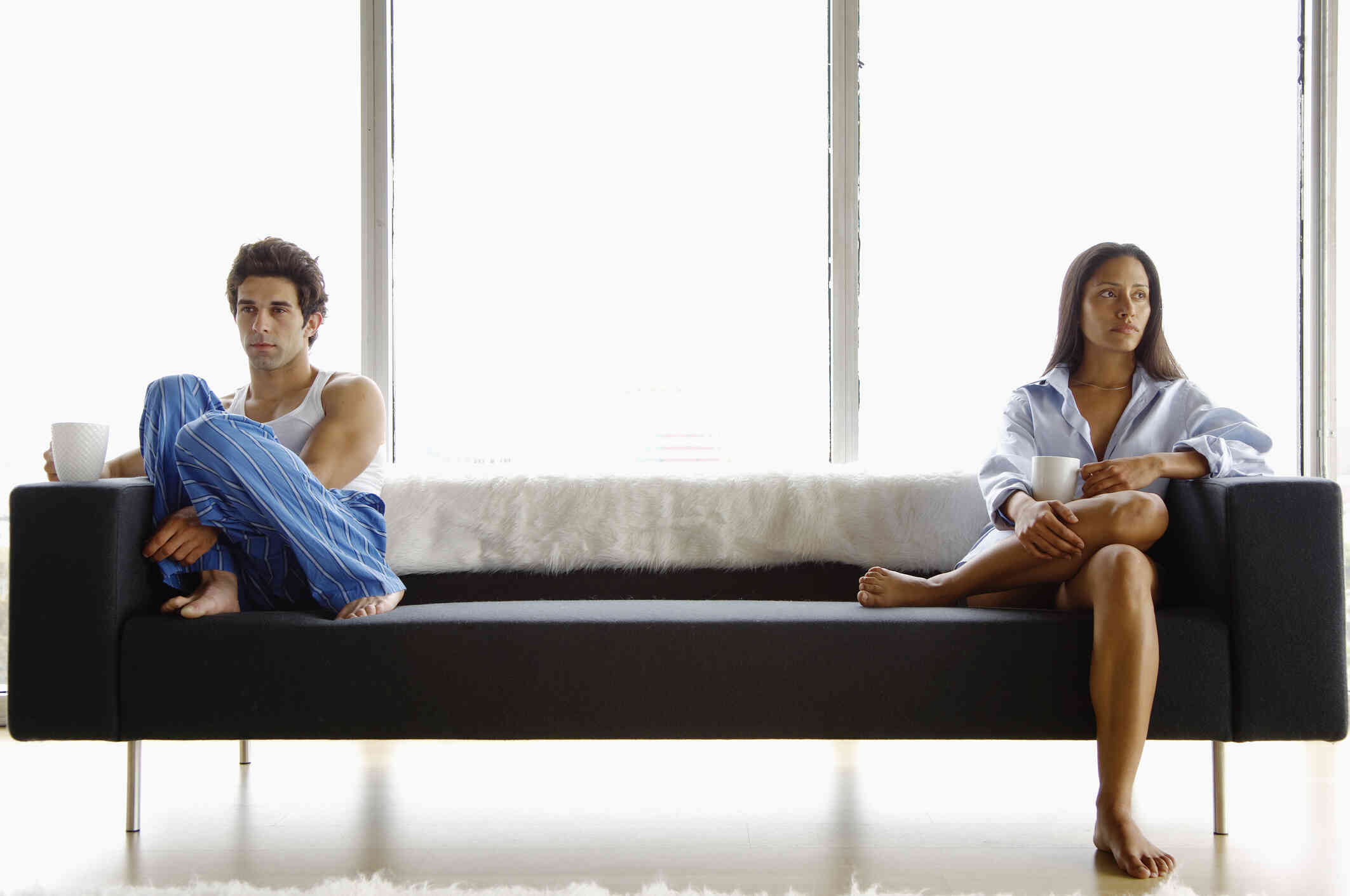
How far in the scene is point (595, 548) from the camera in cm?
213

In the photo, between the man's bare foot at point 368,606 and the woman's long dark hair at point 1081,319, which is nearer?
the man's bare foot at point 368,606

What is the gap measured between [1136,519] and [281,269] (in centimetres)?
171

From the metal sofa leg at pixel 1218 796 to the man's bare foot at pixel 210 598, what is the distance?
172cm

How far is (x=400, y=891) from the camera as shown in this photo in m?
1.42

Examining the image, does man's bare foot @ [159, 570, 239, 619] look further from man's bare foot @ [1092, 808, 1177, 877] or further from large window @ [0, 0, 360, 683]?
man's bare foot @ [1092, 808, 1177, 877]

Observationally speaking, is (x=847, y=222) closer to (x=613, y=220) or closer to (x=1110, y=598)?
(x=613, y=220)

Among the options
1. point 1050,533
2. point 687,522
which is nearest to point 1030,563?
point 1050,533

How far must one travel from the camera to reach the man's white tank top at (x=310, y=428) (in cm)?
202

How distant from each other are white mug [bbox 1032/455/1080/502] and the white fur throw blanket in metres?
0.38

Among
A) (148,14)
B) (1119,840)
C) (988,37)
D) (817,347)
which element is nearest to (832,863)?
(1119,840)

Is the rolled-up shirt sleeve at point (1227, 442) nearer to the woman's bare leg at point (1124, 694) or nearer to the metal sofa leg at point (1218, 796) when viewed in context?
the woman's bare leg at point (1124, 694)

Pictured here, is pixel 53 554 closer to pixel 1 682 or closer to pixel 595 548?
pixel 595 548

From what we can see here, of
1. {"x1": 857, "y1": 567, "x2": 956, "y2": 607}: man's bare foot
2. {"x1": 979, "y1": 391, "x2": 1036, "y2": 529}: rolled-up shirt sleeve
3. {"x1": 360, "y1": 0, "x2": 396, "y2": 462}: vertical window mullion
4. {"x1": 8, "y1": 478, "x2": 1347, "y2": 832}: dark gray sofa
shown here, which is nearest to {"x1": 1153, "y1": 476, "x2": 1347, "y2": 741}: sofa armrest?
{"x1": 8, "y1": 478, "x2": 1347, "y2": 832}: dark gray sofa

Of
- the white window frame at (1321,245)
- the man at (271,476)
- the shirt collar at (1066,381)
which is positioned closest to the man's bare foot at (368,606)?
the man at (271,476)
